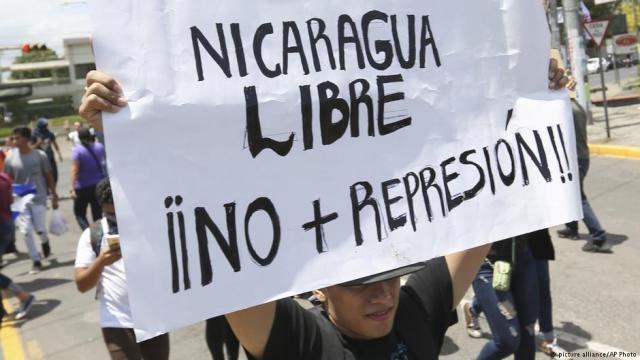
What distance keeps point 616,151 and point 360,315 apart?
11.0 m

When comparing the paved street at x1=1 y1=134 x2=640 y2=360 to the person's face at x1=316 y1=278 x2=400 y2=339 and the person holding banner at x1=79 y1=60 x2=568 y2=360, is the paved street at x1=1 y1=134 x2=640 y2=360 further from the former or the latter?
the person's face at x1=316 y1=278 x2=400 y2=339

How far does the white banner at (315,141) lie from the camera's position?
1.49 m

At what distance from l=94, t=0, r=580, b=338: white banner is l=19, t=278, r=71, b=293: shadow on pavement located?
6.56 meters

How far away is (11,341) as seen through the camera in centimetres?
559

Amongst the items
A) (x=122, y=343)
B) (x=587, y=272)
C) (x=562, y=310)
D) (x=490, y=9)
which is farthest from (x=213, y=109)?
(x=587, y=272)

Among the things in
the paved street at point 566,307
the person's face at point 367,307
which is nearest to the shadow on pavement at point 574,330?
the paved street at point 566,307

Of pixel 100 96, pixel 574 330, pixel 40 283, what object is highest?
pixel 100 96

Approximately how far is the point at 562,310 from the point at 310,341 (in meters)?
3.78

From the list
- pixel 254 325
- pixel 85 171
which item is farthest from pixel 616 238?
pixel 85 171

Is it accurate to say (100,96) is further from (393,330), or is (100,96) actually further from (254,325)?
(393,330)

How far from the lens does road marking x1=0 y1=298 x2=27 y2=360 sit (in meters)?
5.20

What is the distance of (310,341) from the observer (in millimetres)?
1687

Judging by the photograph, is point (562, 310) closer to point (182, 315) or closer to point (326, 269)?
point (326, 269)

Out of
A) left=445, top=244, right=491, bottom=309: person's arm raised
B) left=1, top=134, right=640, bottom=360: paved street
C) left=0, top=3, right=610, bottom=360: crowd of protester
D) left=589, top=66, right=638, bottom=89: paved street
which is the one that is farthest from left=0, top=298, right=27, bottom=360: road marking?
left=589, top=66, right=638, bottom=89: paved street
